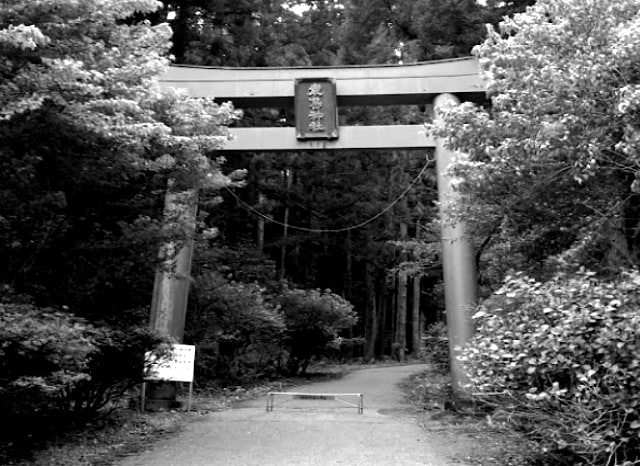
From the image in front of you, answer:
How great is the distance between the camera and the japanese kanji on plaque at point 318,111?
34.9ft

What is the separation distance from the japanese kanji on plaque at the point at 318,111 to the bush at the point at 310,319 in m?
7.32

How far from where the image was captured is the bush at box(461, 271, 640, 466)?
14.1ft

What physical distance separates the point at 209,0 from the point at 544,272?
37.8 feet

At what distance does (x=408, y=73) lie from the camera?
35.4ft

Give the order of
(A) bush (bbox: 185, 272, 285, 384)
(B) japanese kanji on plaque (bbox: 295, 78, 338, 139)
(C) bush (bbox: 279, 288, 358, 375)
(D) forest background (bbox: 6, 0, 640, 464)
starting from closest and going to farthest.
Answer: (D) forest background (bbox: 6, 0, 640, 464)
(B) japanese kanji on plaque (bbox: 295, 78, 338, 139)
(A) bush (bbox: 185, 272, 285, 384)
(C) bush (bbox: 279, 288, 358, 375)

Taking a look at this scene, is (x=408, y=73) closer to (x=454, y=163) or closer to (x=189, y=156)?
(x=454, y=163)

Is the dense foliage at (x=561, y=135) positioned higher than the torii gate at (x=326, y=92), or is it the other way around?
the torii gate at (x=326, y=92)

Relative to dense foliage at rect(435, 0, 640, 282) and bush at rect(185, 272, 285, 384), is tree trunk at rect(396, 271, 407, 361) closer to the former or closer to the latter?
bush at rect(185, 272, 285, 384)

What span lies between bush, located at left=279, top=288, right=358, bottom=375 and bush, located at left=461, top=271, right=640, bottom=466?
12.1 m

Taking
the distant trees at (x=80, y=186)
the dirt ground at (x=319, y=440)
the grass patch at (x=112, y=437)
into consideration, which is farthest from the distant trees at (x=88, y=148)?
the dirt ground at (x=319, y=440)

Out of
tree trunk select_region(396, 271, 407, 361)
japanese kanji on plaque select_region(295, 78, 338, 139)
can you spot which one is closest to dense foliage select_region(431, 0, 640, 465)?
japanese kanji on plaque select_region(295, 78, 338, 139)

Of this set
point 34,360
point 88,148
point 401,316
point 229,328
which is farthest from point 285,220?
point 34,360

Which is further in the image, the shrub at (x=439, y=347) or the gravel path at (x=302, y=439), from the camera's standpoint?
the shrub at (x=439, y=347)

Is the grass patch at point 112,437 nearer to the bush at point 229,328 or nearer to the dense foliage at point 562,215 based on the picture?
the bush at point 229,328
